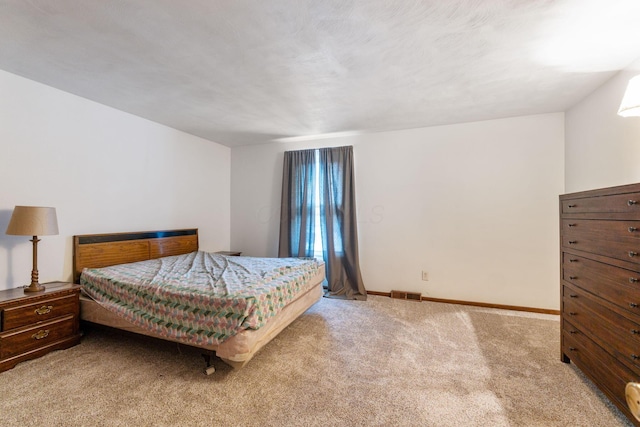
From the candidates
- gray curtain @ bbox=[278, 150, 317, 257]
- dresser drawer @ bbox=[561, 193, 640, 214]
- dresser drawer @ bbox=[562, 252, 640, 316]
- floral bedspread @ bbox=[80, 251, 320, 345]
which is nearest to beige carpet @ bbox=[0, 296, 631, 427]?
floral bedspread @ bbox=[80, 251, 320, 345]

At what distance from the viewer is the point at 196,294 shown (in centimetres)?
200

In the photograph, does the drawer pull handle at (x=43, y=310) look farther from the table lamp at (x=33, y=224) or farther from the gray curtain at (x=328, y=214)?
the gray curtain at (x=328, y=214)

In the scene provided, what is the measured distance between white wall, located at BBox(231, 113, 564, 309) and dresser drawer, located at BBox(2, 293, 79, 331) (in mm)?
3266

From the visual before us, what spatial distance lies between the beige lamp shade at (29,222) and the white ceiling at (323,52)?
46.1 inches

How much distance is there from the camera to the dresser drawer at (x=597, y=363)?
1.49 m

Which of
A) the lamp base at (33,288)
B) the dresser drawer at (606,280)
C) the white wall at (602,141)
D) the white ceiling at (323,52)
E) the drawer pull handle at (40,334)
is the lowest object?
the drawer pull handle at (40,334)

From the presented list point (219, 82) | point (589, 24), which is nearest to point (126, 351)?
point (219, 82)

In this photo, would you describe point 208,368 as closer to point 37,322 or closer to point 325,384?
point 325,384

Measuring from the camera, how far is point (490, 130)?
135 inches

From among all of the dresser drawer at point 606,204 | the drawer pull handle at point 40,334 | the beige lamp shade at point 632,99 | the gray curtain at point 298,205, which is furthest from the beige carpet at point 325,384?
the beige lamp shade at point 632,99

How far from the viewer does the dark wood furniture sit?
1994 millimetres

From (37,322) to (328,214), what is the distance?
315cm

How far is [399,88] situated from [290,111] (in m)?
1.23

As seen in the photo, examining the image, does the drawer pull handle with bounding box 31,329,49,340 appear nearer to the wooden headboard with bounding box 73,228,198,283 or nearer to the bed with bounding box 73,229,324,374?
the bed with bounding box 73,229,324,374
